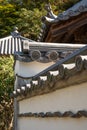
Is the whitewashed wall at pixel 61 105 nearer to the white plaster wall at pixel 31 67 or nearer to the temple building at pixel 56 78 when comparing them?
the temple building at pixel 56 78

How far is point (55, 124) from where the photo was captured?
355 centimetres

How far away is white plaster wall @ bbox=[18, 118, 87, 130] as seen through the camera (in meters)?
2.81

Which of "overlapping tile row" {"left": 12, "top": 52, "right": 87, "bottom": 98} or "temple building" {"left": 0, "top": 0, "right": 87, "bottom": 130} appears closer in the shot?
"overlapping tile row" {"left": 12, "top": 52, "right": 87, "bottom": 98}

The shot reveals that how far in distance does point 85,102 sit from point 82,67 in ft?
1.13

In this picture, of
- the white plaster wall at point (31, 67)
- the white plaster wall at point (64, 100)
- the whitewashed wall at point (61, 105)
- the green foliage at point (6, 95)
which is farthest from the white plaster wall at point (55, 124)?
the green foliage at point (6, 95)

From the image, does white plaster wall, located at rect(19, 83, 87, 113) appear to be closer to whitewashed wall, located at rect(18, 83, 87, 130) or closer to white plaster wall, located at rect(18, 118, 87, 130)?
whitewashed wall, located at rect(18, 83, 87, 130)

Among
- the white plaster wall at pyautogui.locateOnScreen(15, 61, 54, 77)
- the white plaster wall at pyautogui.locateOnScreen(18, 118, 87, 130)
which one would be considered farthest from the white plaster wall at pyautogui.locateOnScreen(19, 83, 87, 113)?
the white plaster wall at pyautogui.locateOnScreen(15, 61, 54, 77)

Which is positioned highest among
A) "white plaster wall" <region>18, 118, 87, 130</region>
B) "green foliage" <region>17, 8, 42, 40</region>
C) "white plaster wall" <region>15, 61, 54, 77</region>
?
"green foliage" <region>17, 8, 42, 40</region>

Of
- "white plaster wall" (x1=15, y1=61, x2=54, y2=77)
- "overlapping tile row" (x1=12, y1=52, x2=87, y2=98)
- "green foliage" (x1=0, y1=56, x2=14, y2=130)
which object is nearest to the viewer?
"overlapping tile row" (x1=12, y1=52, x2=87, y2=98)

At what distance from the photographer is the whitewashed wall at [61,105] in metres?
2.75

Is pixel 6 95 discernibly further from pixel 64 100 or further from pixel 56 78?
pixel 56 78

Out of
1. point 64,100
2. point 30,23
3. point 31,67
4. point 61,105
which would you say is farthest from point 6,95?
point 30,23

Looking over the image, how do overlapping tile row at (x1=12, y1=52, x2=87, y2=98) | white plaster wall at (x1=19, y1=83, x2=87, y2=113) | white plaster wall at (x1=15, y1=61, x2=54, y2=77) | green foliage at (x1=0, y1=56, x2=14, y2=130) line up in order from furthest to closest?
1. green foliage at (x1=0, y1=56, x2=14, y2=130)
2. white plaster wall at (x1=15, y1=61, x2=54, y2=77)
3. white plaster wall at (x1=19, y1=83, x2=87, y2=113)
4. overlapping tile row at (x1=12, y1=52, x2=87, y2=98)

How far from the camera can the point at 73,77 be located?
274 cm
